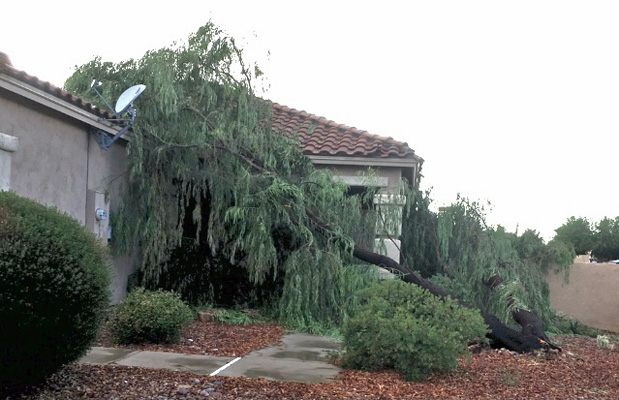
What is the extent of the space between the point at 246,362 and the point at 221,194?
4669mm

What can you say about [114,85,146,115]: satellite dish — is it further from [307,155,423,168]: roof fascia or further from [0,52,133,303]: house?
[307,155,423,168]: roof fascia

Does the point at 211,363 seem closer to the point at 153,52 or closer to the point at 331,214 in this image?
the point at 331,214

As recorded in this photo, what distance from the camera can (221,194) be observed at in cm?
1309

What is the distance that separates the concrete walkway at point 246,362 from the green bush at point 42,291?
172 cm

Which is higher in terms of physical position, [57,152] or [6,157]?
[57,152]

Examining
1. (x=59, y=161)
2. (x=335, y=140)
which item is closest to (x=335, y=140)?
(x=335, y=140)

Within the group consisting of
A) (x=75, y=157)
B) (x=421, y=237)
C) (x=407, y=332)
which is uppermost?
(x=75, y=157)

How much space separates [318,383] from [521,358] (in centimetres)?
391

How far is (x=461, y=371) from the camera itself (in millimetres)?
9070

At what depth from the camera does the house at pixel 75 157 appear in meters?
10.1

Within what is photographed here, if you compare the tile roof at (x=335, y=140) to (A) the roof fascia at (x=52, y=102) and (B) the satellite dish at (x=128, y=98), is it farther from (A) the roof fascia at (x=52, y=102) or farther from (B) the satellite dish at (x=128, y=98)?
(A) the roof fascia at (x=52, y=102)

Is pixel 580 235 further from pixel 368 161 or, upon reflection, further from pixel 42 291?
pixel 42 291

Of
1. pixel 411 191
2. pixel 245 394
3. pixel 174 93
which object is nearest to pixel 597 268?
pixel 411 191

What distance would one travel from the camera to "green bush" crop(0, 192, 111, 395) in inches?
242
